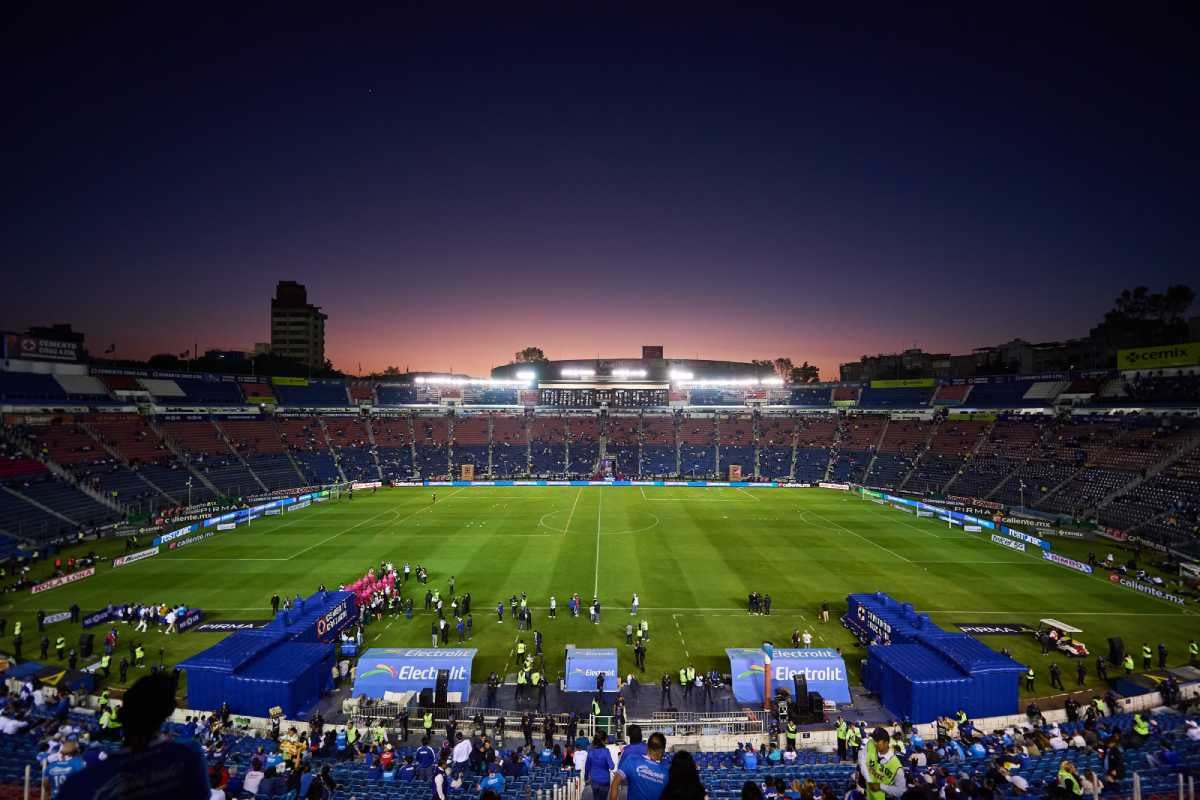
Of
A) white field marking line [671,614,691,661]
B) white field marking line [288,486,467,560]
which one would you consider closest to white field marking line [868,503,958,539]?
white field marking line [671,614,691,661]

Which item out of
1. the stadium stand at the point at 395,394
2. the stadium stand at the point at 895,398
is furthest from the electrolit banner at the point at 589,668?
the stadium stand at the point at 395,394

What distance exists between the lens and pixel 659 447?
3312 inches

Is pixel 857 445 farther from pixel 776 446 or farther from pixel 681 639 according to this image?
pixel 681 639

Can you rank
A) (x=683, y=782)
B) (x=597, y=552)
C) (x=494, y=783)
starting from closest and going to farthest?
1. (x=683, y=782)
2. (x=494, y=783)
3. (x=597, y=552)

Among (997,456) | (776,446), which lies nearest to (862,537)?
(997,456)

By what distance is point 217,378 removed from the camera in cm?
7794

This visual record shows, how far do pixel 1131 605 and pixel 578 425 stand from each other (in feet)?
222

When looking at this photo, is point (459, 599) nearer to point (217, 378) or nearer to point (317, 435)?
point (317, 435)

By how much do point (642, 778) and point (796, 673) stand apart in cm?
1654

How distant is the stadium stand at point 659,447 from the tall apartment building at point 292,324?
399 feet

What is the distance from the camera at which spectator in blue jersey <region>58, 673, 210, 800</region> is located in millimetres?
2988

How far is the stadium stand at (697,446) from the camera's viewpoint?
7812 centimetres

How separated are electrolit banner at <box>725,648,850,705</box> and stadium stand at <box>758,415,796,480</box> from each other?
56.0m

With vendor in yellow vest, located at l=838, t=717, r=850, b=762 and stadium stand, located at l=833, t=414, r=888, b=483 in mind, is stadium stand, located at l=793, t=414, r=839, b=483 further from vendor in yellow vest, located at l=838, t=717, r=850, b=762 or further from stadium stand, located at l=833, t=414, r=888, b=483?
vendor in yellow vest, located at l=838, t=717, r=850, b=762
